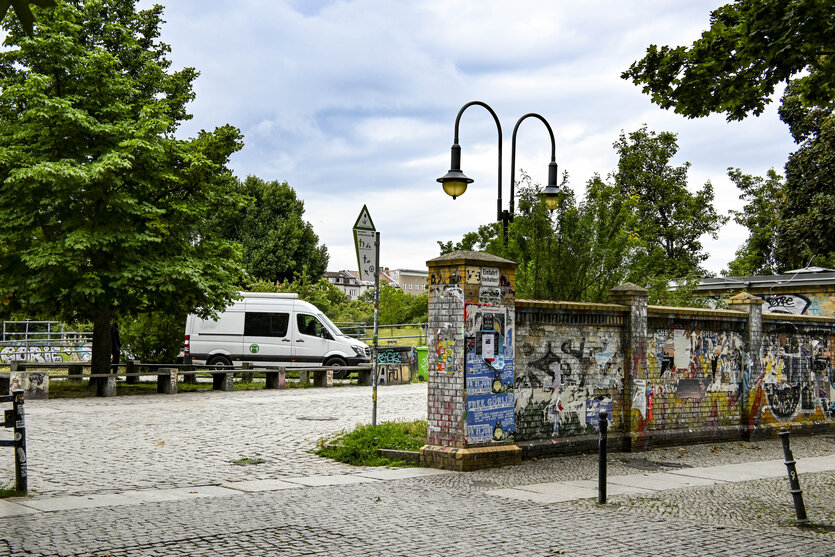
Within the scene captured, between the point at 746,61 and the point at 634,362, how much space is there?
4628 mm

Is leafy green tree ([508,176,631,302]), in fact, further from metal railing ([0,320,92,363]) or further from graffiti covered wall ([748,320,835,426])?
metal railing ([0,320,92,363])

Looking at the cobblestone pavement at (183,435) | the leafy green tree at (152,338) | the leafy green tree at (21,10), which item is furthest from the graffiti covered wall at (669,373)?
the leafy green tree at (152,338)

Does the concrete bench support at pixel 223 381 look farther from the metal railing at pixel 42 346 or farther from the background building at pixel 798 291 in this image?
the background building at pixel 798 291

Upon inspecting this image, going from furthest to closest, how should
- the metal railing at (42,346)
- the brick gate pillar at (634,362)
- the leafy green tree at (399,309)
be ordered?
1. the leafy green tree at (399,309)
2. the metal railing at (42,346)
3. the brick gate pillar at (634,362)

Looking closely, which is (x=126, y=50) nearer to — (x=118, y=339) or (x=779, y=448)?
(x=118, y=339)

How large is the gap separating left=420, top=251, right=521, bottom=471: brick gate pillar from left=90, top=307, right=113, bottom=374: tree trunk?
1330 centimetres

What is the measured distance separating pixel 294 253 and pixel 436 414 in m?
47.3

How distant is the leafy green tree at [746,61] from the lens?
352 inches

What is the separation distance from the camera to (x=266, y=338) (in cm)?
2630

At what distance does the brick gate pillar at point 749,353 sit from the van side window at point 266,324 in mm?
15447

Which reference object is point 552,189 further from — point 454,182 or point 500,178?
point 454,182

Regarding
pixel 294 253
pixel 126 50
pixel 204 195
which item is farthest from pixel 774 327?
pixel 294 253

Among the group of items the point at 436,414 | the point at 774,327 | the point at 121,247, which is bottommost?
the point at 436,414

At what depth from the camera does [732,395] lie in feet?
46.0
